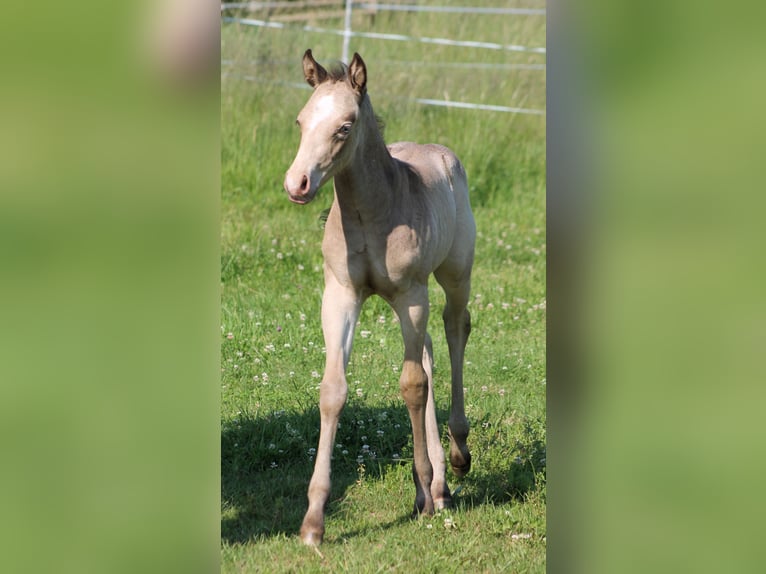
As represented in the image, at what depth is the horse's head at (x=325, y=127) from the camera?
3.44m

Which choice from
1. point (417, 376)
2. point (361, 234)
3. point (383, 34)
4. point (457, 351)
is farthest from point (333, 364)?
point (383, 34)

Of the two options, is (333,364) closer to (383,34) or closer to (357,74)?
(357,74)

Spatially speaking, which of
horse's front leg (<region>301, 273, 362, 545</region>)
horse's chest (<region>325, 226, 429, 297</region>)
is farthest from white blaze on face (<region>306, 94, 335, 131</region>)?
horse's front leg (<region>301, 273, 362, 545</region>)

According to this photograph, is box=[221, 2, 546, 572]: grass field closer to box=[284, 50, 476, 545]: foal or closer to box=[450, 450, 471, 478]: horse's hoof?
box=[450, 450, 471, 478]: horse's hoof

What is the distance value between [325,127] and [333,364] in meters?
1.01

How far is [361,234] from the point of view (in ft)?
13.2

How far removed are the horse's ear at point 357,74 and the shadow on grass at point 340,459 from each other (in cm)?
183

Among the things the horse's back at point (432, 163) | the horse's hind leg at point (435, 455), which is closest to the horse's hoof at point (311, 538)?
the horse's hind leg at point (435, 455)

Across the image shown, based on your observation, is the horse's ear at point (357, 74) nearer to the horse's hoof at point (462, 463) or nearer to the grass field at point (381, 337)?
the grass field at point (381, 337)
